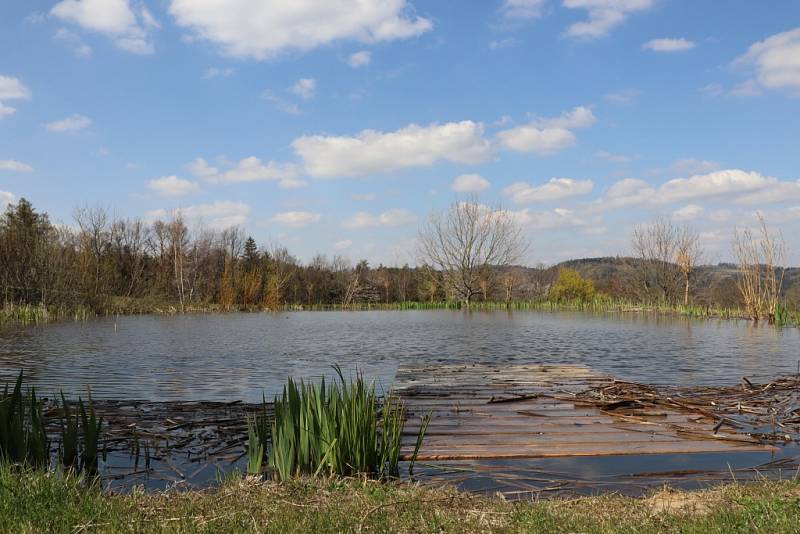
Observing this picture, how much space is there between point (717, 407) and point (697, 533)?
393 centimetres

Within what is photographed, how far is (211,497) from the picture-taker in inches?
131

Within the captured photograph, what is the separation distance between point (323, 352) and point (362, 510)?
365 inches

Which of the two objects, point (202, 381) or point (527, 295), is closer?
point (202, 381)

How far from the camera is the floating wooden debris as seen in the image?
4.70 m

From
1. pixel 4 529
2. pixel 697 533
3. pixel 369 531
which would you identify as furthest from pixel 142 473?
pixel 697 533

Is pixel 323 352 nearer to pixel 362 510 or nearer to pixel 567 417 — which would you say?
pixel 567 417

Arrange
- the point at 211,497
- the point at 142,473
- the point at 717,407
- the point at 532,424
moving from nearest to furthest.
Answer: the point at 211,497
the point at 142,473
the point at 532,424
the point at 717,407

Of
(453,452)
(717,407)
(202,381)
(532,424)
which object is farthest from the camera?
(202,381)

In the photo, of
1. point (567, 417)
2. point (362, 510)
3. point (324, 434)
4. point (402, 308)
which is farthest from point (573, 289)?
point (362, 510)

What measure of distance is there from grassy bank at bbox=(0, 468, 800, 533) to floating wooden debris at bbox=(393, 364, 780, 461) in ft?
3.77

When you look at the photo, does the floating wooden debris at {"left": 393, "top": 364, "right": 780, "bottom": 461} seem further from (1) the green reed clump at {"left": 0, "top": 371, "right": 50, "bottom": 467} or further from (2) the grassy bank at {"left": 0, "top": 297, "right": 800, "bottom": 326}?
(2) the grassy bank at {"left": 0, "top": 297, "right": 800, "bottom": 326}

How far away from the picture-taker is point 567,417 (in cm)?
576

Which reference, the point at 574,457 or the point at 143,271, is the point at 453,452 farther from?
the point at 143,271

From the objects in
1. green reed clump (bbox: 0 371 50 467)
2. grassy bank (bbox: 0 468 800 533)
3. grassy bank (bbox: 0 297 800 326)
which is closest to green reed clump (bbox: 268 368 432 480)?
grassy bank (bbox: 0 468 800 533)
